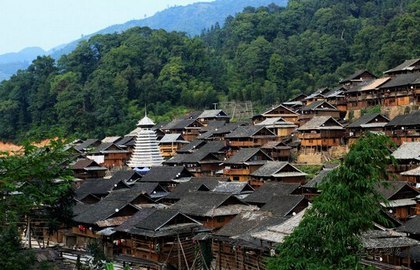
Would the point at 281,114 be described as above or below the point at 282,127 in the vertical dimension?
above

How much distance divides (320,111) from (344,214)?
4351 centimetres

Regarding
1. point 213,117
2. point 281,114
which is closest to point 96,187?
point 281,114

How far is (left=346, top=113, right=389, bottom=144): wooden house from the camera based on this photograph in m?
47.5

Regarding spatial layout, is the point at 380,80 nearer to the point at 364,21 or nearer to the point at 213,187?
the point at 213,187

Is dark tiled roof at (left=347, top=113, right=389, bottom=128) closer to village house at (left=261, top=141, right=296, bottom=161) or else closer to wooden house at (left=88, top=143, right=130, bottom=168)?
village house at (left=261, top=141, right=296, bottom=161)

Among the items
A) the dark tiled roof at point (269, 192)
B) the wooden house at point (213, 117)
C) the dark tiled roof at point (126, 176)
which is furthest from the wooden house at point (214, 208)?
the wooden house at point (213, 117)

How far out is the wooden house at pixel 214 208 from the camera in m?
34.1

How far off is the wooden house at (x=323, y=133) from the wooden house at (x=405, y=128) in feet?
20.3

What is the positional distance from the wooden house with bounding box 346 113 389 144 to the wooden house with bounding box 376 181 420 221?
15.0m

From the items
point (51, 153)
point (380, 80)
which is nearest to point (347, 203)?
point (51, 153)

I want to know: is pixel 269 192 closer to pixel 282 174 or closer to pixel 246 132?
pixel 282 174

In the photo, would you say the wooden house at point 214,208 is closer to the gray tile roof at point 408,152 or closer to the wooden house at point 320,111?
the gray tile roof at point 408,152

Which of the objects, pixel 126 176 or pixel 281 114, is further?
pixel 281 114

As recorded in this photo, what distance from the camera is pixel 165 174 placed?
48844 millimetres
